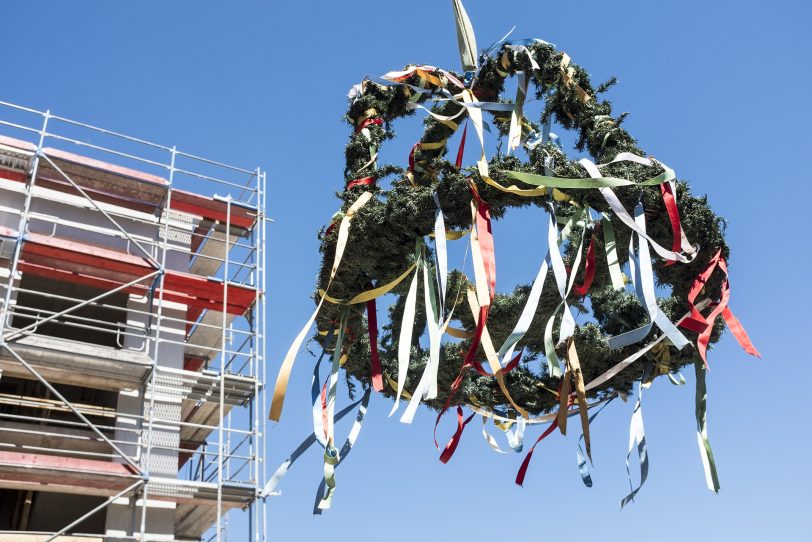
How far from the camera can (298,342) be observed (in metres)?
6.52

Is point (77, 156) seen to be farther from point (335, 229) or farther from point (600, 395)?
point (600, 395)

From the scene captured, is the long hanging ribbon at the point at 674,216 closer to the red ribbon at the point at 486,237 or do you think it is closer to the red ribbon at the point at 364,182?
the red ribbon at the point at 486,237

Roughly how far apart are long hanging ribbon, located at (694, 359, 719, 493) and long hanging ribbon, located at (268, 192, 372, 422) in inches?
120

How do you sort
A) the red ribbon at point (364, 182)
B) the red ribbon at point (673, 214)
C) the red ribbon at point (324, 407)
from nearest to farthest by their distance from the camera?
1. the red ribbon at point (673, 214)
2. the red ribbon at point (324, 407)
3. the red ribbon at point (364, 182)

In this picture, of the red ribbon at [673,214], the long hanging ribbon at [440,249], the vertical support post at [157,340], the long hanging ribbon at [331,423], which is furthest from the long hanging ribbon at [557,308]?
the vertical support post at [157,340]

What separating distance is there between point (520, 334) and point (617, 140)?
6.44 feet

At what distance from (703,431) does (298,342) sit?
3255mm

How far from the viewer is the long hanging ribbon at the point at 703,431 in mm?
5797

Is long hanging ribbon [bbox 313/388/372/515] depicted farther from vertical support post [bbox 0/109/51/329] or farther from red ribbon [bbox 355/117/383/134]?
vertical support post [bbox 0/109/51/329]

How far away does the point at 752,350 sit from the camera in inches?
238

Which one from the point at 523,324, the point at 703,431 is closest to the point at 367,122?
the point at 523,324

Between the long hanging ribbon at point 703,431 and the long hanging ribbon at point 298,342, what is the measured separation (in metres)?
3.04

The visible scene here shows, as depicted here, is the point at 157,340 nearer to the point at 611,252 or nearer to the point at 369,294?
the point at 369,294

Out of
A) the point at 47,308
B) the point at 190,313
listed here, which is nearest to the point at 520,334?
the point at 190,313
